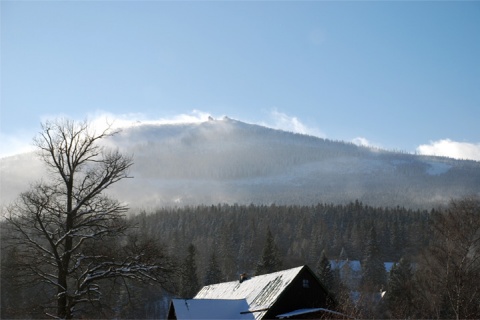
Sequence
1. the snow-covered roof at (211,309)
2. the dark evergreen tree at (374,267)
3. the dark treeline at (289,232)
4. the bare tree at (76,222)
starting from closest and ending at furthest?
the bare tree at (76,222) < the snow-covered roof at (211,309) < the dark evergreen tree at (374,267) < the dark treeline at (289,232)

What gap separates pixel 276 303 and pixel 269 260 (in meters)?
31.0

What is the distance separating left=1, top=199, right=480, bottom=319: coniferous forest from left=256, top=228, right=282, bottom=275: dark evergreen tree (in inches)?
4.9

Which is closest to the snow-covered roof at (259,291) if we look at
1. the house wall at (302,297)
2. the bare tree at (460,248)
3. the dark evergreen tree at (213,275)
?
the house wall at (302,297)

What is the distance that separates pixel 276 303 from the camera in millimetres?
35594

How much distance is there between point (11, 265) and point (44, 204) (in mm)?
2657

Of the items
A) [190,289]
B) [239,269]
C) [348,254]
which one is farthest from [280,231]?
[190,289]

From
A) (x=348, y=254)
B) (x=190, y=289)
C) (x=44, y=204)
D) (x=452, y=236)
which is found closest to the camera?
(x=44, y=204)

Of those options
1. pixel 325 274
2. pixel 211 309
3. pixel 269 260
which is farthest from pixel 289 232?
pixel 211 309

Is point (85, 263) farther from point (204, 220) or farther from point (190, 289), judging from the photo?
point (204, 220)

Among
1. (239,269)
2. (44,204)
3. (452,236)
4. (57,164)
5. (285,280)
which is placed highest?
(57,164)

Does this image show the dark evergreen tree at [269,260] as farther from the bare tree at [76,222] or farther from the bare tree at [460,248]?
Result: the bare tree at [76,222]

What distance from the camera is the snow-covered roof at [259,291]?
119 feet

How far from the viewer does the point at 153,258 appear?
19656mm

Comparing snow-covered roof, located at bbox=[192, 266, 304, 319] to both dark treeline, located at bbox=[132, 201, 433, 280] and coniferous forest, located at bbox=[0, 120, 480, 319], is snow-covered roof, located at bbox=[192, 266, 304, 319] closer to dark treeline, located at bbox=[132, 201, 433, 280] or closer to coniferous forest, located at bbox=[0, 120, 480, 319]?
coniferous forest, located at bbox=[0, 120, 480, 319]
